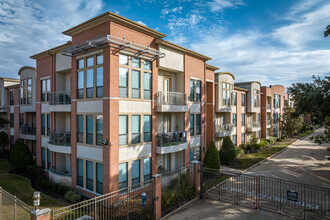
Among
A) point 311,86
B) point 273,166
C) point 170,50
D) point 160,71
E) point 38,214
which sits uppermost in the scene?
point 170,50

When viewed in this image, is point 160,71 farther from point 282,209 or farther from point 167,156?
point 282,209

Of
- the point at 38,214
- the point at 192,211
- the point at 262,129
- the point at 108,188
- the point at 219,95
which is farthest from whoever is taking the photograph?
the point at 262,129

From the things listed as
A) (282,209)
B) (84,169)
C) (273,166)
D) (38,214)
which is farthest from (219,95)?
(38,214)

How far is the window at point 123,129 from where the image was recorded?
13.1m

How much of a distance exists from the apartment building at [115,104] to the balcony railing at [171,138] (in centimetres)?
8

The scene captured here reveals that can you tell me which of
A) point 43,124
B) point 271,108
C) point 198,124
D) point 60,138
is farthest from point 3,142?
point 271,108

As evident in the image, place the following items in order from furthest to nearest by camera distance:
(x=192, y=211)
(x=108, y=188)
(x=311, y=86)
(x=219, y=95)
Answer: (x=219, y=95) < (x=311, y=86) < (x=108, y=188) < (x=192, y=211)

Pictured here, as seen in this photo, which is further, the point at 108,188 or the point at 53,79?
the point at 53,79

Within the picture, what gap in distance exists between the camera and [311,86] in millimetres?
15477

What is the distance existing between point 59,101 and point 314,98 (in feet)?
61.5

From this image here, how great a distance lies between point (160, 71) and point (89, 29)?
6028mm

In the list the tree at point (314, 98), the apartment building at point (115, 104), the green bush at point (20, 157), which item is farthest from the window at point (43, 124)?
the tree at point (314, 98)

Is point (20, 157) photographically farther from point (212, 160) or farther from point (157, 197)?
point (212, 160)

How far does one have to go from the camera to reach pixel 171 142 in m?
16.2
